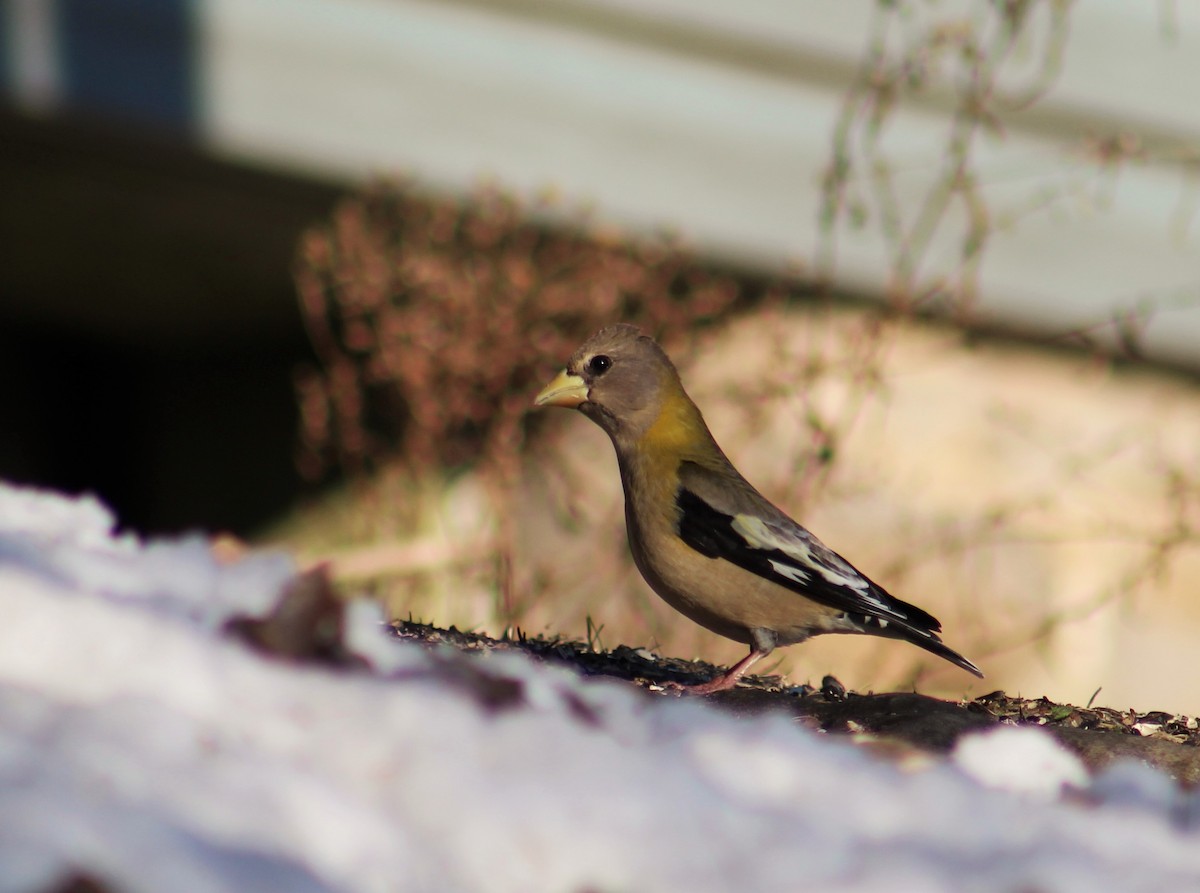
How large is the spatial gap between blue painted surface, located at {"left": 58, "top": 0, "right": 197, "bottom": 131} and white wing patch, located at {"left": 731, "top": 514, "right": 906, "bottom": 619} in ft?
15.2

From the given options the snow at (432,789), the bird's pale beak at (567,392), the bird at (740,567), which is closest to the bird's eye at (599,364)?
the bird's pale beak at (567,392)

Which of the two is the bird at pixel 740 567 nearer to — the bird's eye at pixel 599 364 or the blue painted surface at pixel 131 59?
the bird's eye at pixel 599 364

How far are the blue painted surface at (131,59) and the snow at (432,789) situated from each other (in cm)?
592

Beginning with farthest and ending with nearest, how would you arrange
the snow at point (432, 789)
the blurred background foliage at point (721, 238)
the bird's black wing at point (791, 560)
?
the blurred background foliage at point (721, 238) < the bird's black wing at point (791, 560) < the snow at point (432, 789)

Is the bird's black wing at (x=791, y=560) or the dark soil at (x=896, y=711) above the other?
the bird's black wing at (x=791, y=560)

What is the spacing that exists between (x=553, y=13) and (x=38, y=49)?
2.50m

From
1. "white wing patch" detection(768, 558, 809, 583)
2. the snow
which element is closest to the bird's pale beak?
"white wing patch" detection(768, 558, 809, 583)

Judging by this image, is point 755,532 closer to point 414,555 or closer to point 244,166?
point 414,555

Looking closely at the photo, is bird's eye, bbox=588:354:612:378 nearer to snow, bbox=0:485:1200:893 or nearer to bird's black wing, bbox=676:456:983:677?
bird's black wing, bbox=676:456:983:677

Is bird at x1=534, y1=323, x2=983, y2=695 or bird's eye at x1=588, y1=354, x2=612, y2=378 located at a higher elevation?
bird's eye at x1=588, y1=354, x2=612, y2=378

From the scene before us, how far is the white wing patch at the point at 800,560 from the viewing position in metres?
4.16

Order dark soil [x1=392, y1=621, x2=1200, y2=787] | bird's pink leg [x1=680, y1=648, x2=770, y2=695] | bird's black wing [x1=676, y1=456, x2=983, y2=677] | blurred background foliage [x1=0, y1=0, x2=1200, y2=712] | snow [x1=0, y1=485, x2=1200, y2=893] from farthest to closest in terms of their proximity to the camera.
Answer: blurred background foliage [x1=0, y1=0, x2=1200, y2=712] < bird's black wing [x1=676, y1=456, x2=983, y2=677] < bird's pink leg [x1=680, y1=648, x2=770, y2=695] < dark soil [x1=392, y1=621, x2=1200, y2=787] < snow [x1=0, y1=485, x2=1200, y2=893]

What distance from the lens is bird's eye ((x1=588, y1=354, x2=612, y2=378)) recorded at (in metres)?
4.66

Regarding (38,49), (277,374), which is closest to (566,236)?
(38,49)
